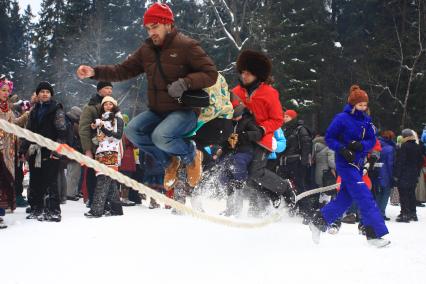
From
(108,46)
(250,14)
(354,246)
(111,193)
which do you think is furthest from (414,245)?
(108,46)

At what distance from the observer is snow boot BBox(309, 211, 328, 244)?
6.08 meters

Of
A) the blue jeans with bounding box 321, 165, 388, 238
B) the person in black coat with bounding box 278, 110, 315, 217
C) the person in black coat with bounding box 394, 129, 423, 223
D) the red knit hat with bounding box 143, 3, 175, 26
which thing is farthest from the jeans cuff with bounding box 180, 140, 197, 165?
the person in black coat with bounding box 394, 129, 423, 223

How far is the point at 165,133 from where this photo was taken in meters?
4.76

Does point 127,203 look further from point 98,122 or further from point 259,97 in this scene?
point 259,97

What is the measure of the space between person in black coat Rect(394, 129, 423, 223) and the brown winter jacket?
22.3 ft

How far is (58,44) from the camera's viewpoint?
3712 centimetres

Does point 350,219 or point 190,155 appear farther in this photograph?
point 350,219

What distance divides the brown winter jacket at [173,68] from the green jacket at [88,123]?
9.75 feet

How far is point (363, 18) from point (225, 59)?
8.66 metres

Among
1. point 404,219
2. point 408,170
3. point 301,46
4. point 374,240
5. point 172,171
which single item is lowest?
point 404,219

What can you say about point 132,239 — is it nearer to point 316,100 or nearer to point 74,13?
point 316,100

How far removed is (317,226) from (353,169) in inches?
32.9

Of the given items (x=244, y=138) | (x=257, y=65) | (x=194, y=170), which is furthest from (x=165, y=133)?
(x=257, y=65)

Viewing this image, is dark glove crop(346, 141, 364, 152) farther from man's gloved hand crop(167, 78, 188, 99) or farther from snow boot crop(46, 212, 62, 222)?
snow boot crop(46, 212, 62, 222)
